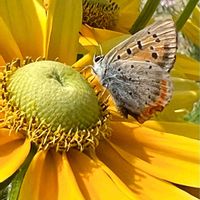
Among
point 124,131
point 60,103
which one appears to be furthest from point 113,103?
point 60,103

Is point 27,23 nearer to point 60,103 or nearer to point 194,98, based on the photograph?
point 60,103

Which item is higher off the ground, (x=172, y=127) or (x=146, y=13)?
(x=146, y=13)

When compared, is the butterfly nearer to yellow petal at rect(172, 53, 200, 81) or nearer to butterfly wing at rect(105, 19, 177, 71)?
butterfly wing at rect(105, 19, 177, 71)

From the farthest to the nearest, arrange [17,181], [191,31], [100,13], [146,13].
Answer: [191,31], [100,13], [146,13], [17,181]

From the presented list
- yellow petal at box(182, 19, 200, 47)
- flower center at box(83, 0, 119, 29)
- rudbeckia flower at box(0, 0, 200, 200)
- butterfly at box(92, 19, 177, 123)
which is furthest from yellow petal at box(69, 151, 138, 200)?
yellow petal at box(182, 19, 200, 47)

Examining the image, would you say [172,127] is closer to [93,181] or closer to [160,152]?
[160,152]

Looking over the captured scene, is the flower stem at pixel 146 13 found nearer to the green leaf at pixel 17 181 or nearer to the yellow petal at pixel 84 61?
the yellow petal at pixel 84 61

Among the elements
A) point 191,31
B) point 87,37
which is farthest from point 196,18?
point 87,37
